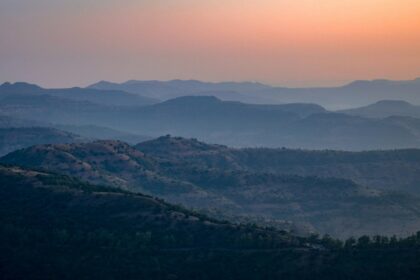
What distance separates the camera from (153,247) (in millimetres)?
104750

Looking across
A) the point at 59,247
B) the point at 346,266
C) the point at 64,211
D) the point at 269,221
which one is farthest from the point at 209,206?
the point at 346,266

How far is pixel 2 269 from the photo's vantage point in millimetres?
95562

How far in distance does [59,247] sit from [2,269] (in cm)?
1027

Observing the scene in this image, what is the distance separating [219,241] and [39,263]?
88.0 feet

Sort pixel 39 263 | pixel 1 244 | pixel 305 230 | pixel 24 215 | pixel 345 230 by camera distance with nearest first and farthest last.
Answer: pixel 39 263 < pixel 1 244 < pixel 24 215 < pixel 305 230 < pixel 345 230

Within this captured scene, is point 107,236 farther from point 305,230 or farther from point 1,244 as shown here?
point 305,230

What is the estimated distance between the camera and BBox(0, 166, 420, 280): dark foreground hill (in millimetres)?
91688

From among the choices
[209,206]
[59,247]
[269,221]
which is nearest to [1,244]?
[59,247]

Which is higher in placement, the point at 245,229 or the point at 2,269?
the point at 245,229

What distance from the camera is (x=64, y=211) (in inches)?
4769

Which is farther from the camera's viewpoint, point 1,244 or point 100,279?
point 1,244


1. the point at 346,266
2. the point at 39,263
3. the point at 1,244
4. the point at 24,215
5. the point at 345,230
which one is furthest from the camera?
the point at 345,230

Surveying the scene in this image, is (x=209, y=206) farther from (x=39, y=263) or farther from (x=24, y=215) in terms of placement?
(x=39, y=263)

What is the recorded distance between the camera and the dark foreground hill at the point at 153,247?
91.7 metres
